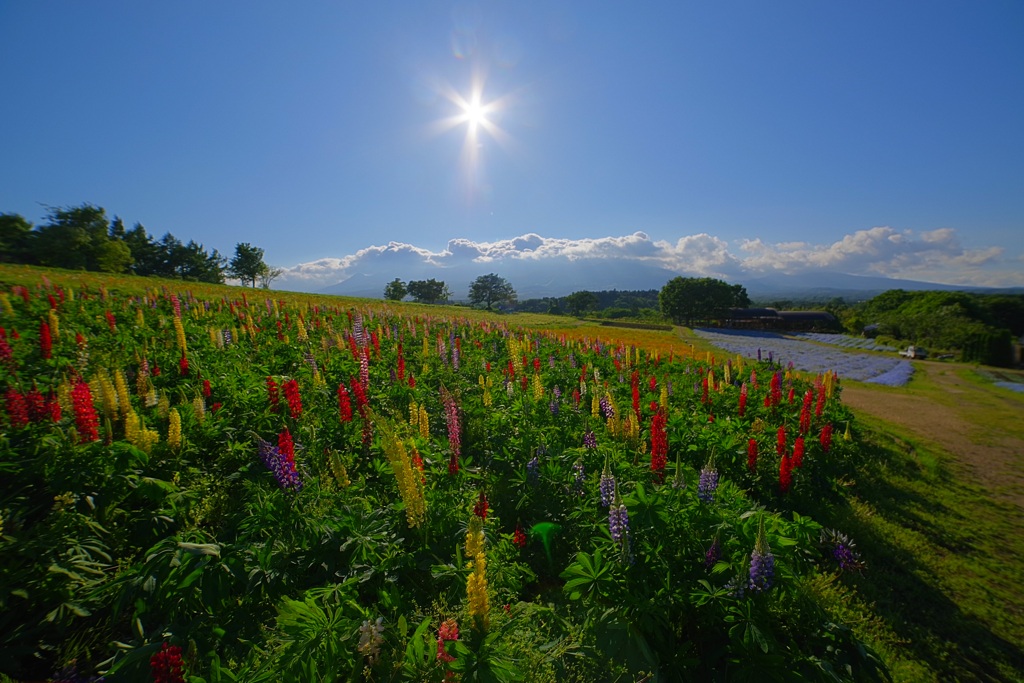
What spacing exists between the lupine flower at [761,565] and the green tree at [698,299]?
66903 mm

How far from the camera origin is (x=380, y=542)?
3.16m

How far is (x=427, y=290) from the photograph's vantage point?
110812 millimetres

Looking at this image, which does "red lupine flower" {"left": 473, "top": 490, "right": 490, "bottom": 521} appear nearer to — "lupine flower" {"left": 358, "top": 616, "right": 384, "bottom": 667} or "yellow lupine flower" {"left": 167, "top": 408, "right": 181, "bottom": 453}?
"lupine flower" {"left": 358, "top": 616, "right": 384, "bottom": 667}

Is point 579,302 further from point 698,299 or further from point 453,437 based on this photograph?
point 453,437

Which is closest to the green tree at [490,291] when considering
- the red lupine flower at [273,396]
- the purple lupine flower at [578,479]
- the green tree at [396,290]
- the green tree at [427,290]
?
the green tree at [427,290]

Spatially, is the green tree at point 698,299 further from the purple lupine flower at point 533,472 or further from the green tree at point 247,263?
the green tree at point 247,263

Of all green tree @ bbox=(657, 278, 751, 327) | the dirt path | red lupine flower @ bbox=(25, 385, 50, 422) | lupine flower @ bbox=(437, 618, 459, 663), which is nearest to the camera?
lupine flower @ bbox=(437, 618, 459, 663)

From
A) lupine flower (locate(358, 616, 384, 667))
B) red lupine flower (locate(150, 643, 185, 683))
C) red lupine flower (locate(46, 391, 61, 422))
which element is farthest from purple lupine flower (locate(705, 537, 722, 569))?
red lupine flower (locate(46, 391, 61, 422))

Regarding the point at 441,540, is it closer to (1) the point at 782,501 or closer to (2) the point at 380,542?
(2) the point at 380,542

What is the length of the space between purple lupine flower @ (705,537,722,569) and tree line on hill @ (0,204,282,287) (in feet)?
208

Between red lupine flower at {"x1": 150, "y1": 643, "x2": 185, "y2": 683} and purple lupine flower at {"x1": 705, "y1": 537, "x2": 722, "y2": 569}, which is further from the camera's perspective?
purple lupine flower at {"x1": 705, "y1": 537, "x2": 722, "y2": 569}

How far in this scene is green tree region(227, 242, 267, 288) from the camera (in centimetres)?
7875

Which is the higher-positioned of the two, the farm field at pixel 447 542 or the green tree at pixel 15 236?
the green tree at pixel 15 236

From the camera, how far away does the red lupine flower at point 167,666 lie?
6.14ft
